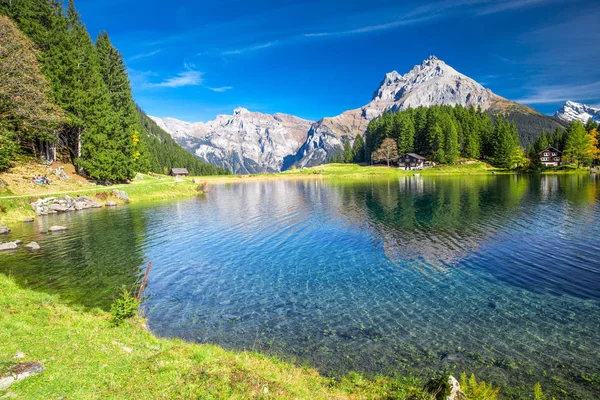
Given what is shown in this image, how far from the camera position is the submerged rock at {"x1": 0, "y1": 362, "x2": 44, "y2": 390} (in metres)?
A: 7.89

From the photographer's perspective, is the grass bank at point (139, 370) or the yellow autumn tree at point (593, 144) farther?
the yellow autumn tree at point (593, 144)

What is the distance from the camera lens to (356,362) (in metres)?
12.5

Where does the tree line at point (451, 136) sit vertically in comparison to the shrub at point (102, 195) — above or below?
→ above

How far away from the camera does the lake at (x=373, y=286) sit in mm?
12773

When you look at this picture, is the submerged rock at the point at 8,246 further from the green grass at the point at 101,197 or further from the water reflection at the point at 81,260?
the green grass at the point at 101,197

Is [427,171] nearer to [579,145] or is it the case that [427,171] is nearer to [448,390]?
[579,145]

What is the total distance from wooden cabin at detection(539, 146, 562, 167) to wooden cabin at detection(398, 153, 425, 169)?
51.6m

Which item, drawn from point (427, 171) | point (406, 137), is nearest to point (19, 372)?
point (427, 171)

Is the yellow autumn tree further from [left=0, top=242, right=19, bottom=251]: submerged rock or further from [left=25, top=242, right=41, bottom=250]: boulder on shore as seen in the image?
[left=0, top=242, right=19, bottom=251]: submerged rock

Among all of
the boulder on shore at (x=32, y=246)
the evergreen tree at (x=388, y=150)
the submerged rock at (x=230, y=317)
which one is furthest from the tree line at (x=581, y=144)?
the boulder on shore at (x=32, y=246)

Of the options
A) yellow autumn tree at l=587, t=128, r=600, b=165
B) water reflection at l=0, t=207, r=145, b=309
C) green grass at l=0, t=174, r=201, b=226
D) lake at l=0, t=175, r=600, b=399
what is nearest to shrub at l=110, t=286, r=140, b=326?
lake at l=0, t=175, r=600, b=399

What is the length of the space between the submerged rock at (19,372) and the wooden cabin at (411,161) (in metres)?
162

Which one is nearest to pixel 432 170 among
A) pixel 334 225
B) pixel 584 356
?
pixel 334 225

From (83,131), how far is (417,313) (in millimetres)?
77609
